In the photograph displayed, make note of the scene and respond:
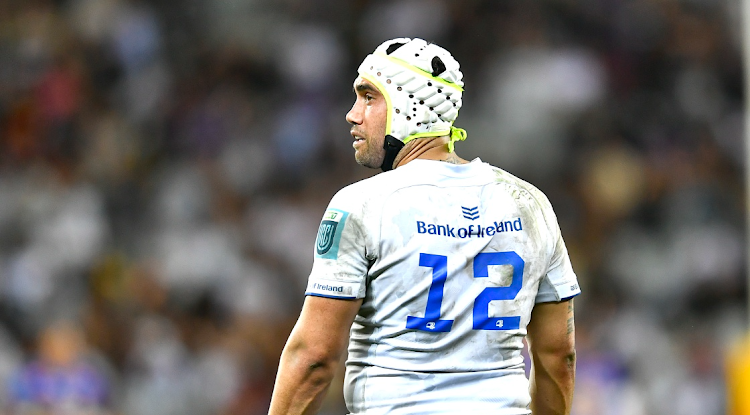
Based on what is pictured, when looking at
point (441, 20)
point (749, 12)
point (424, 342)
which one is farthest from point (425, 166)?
point (441, 20)

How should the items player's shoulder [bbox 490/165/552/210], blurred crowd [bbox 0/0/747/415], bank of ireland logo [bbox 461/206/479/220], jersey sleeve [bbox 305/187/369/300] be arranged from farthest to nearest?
blurred crowd [bbox 0/0/747/415], player's shoulder [bbox 490/165/552/210], bank of ireland logo [bbox 461/206/479/220], jersey sleeve [bbox 305/187/369/300]

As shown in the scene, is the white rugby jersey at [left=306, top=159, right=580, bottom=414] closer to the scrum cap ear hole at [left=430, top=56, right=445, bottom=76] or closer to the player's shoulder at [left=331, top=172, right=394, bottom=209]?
the player's shoulder at [left=331, top=172, right=394, bottom=209]

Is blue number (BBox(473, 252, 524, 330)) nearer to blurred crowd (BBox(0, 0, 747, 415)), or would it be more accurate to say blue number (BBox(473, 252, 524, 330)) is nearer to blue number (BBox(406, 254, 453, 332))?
blue number (BBox(406, 254, 453, 332))

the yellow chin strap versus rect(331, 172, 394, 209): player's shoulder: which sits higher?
the yellow chin strap

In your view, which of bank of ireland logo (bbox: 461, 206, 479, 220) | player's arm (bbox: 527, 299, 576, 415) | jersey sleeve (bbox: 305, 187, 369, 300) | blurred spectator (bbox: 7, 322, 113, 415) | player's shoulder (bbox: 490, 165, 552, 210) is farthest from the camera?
blurred spectator (bbox: 7, 322, 113, 415)

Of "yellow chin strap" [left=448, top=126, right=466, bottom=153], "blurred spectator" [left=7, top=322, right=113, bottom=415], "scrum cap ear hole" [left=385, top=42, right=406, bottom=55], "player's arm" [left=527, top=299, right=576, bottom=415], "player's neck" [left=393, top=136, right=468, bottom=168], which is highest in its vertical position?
"scrum cap ear hole" [left=385, top=42, right=406, bottom=55]

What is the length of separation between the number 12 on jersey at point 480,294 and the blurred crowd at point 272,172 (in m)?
6.32

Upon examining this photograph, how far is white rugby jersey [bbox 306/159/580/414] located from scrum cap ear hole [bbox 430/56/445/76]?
1.15 feet

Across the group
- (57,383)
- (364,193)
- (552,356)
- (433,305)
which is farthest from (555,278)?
(57,383)

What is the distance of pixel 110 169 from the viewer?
12.0 meters

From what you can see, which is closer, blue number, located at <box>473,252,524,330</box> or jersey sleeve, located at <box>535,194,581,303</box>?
blue number, located at <box>473,252,524,330</box>

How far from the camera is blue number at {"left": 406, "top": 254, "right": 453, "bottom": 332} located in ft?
11.1

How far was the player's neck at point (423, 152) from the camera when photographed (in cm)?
370

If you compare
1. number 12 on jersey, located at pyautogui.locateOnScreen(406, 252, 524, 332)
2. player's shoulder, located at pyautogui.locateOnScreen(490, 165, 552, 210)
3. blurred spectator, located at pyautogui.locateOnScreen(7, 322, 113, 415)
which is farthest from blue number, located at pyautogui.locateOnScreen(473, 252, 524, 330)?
blurred spectator, located at pyautogui.locateOnScreen(7, 322, 113, 415)
